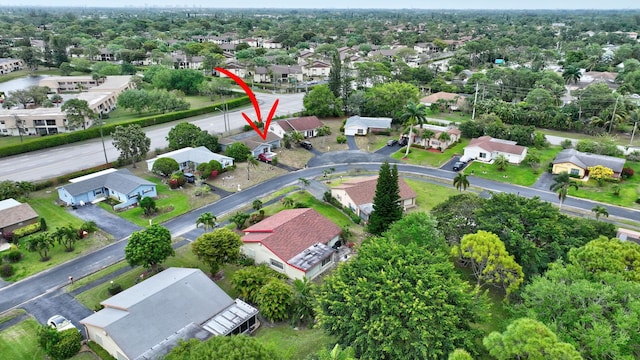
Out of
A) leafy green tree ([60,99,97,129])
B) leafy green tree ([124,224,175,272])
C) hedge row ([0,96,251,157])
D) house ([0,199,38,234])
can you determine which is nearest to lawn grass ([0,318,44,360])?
leafy green tree ([124,224,175,272])

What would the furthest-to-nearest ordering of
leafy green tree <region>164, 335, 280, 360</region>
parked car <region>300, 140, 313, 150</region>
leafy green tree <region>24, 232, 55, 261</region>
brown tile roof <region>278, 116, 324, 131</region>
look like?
brown tile roof <region>278, 116, 324, 131</region> < parked car <region>300, 140, 313, 150</region> < leafy green tree <region>24, 232, 55, 261</region> < leafy green tree <region>164, 335, 280, 360</region>

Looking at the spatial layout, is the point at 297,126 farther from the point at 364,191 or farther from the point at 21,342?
the point at 21,342

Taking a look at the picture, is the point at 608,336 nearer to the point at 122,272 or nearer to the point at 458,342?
the point at 458,342

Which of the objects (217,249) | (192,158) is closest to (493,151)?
(192,158)

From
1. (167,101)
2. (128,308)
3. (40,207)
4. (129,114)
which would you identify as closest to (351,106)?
(167,101)

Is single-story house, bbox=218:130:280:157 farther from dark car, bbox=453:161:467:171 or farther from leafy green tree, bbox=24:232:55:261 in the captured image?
leafy green tree, bbox=24:232:55:261

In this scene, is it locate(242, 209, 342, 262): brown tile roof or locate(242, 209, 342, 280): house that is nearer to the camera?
locate(242, 209, 342, 280): house
